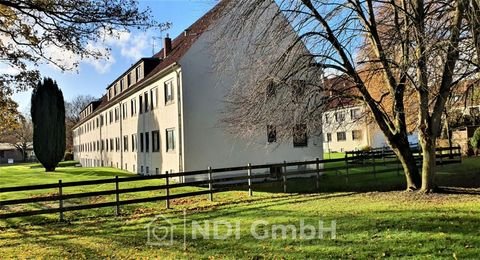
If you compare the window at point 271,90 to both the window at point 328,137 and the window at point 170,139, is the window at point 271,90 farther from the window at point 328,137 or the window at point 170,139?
the window at point 328,137

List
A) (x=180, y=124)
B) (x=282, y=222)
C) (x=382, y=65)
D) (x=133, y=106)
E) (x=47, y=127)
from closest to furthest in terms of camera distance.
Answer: (x=282, y=222) → (x=382, y=65) → (x=180, y=124) → (x=133, y=106) → (x=47, y=127)

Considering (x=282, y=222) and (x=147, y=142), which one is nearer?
(x=282, y=222)

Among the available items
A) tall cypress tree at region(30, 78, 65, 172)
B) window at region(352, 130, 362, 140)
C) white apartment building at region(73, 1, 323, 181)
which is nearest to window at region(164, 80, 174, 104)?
white apartment building at region(73, 1, 323, 181)

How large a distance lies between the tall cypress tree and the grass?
26.3m

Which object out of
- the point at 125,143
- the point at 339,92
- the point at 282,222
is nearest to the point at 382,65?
the point at 339,92

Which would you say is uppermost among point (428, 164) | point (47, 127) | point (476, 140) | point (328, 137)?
point (47, 127)

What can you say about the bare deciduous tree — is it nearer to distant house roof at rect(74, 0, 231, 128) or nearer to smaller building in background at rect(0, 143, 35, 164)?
distant house roof at rect(74, 0, 231, 128)

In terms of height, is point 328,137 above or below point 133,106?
below

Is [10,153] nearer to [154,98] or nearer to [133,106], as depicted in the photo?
[133,106]

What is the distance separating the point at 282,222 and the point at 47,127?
1312 inches

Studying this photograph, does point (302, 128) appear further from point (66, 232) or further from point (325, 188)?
point (66, 232)

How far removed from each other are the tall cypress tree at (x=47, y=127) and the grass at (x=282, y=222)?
26.3 metres

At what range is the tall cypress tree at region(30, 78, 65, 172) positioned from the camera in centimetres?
3734

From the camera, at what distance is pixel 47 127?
3747cm
